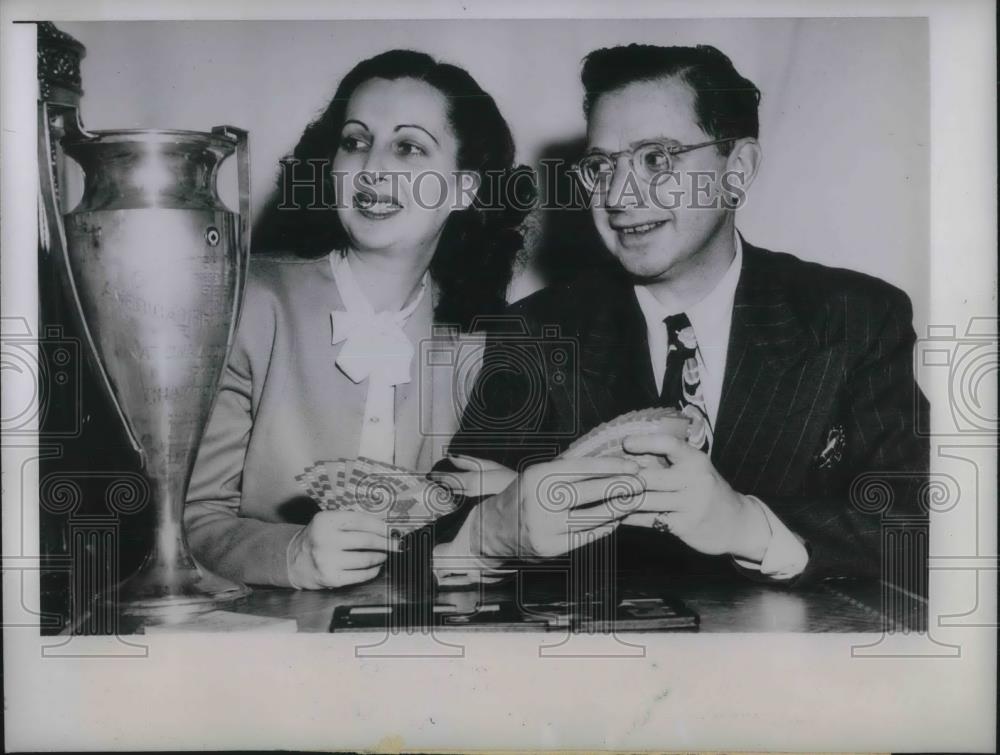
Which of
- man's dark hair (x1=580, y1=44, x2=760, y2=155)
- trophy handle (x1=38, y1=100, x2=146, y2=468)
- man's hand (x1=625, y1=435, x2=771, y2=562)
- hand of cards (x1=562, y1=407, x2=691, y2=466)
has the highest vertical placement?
man's dark hair (x1=580, y1=44, x2=760, y2=155)

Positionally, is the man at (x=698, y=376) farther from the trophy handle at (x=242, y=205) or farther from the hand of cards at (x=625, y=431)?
the trophy handle at (x=242, y=205)

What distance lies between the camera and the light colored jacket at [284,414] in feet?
7.25

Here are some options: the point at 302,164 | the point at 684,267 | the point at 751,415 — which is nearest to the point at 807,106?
the point at 684,267

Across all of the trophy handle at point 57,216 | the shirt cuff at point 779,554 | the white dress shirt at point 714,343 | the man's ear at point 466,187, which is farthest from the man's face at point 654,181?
the trophy handle at point 57,216

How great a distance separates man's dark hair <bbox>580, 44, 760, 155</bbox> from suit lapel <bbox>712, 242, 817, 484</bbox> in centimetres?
31

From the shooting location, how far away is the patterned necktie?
87.1 inches

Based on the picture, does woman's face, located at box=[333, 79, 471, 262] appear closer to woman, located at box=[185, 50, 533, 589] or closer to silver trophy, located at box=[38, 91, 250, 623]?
woman, located at box=[185, 50, 533, 589]

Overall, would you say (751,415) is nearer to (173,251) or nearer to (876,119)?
(876,119)

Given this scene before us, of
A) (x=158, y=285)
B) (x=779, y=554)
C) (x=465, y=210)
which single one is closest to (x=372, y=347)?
(x=465, y=210)

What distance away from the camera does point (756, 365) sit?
7.30ft

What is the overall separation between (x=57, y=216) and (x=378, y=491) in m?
1.01

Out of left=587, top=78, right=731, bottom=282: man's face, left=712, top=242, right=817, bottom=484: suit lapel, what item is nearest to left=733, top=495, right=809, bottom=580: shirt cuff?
left=712, top=242, right=817, bottom=484: suit lapel

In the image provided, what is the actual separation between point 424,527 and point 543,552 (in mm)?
290

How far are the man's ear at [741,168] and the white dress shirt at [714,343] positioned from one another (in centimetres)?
10
